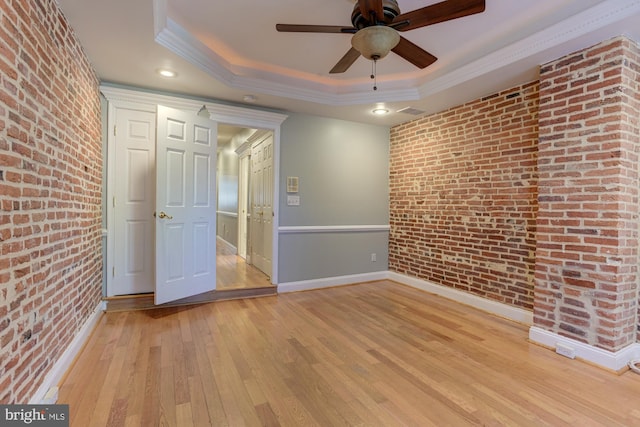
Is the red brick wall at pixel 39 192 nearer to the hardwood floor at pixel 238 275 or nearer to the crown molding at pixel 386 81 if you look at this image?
the crown molding at pixel 386 81

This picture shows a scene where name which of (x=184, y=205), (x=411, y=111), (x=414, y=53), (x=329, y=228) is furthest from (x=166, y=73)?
(x=411, y=111)

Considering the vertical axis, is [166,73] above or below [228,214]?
above

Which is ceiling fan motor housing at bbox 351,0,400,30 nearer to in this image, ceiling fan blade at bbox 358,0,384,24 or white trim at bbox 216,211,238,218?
ceiling fan blade at bbox 358,0,384,24

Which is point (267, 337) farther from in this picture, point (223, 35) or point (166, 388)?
point (223, 35)

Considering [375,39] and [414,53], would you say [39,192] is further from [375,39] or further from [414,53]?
[414,53]

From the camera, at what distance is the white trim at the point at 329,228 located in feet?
13.8

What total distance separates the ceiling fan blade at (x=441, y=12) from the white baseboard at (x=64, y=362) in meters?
3.09

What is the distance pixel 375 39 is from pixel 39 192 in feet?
7.28

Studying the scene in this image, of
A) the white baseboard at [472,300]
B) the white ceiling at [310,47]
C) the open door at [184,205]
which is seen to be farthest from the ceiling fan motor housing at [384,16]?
the white baseboard at [472,300]

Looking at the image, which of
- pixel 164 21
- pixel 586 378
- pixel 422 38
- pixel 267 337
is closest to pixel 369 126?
pixel 422 38

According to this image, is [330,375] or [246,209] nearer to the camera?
[330,375]

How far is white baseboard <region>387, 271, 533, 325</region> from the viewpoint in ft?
10.3

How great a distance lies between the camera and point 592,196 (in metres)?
2.38

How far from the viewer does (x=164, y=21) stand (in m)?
2.33
